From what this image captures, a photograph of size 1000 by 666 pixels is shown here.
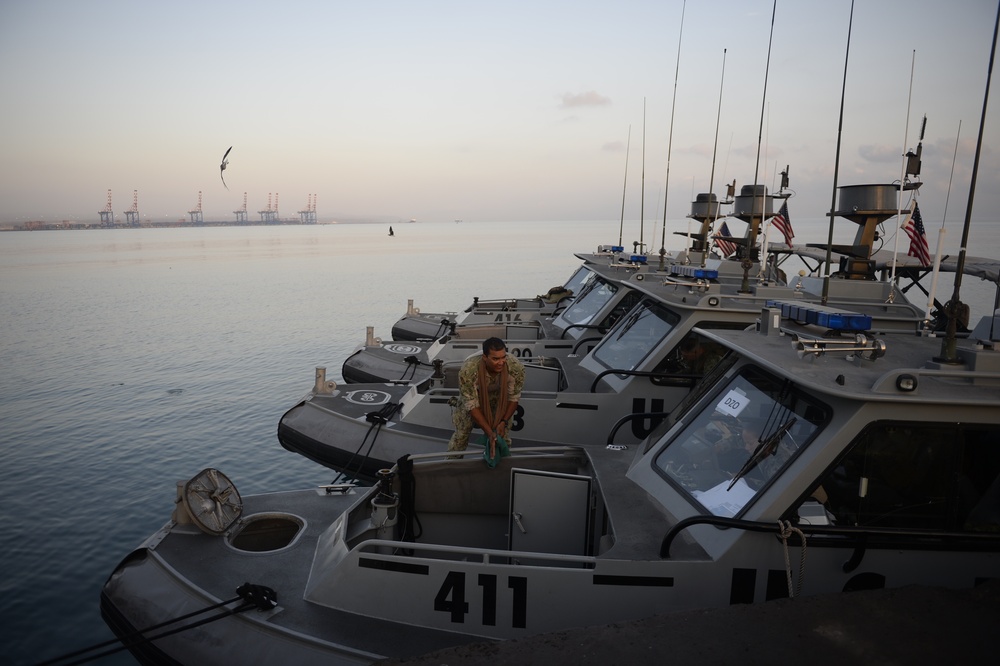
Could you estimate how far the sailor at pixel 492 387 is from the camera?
6410mm

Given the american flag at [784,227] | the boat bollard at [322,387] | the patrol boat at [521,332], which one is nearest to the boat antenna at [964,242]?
the patrol boat at [521,332]

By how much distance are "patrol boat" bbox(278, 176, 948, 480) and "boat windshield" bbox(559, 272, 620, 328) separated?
2333 mm

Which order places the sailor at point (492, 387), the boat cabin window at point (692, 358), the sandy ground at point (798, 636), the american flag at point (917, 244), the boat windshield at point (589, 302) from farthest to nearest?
the american flag at point (917, 244) < the boat windshield at point (589, 302) < the boat cabin window at point (692, 358) < the sailor at point (492, 387) < the sandy ground at point (798, 636)

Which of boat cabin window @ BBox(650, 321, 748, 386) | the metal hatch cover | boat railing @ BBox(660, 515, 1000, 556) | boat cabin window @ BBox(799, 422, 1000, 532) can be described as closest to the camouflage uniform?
the metal hatch cover

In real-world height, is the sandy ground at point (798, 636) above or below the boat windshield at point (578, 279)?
below

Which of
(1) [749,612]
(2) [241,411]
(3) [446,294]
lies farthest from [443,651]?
(3) [446,294]

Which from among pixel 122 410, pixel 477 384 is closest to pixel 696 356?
pixel 477 384

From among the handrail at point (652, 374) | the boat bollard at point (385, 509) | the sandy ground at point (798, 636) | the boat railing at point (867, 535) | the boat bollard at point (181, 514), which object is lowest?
the boat bollard at point (181, 514)

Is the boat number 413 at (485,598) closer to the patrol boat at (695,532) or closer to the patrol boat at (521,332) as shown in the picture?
the patrol boat at (695,532)

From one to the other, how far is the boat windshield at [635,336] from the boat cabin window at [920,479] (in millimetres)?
4629

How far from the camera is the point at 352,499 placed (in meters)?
6.69

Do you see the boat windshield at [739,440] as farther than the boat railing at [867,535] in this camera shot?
Yes

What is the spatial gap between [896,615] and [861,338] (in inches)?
70.7

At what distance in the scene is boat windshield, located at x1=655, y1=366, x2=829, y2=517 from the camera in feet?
14.6
